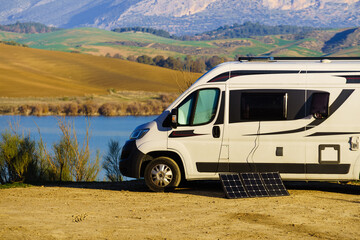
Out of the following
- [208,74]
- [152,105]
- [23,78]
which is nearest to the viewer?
[208,74]

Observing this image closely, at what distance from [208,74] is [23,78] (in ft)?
283

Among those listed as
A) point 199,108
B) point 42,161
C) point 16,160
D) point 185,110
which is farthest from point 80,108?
point 199,108

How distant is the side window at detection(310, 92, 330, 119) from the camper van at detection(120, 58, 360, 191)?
0.06 ft

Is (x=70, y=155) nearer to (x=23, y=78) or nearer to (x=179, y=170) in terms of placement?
(x=179, y=170)

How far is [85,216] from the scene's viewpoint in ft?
31.3

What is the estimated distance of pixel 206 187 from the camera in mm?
13266

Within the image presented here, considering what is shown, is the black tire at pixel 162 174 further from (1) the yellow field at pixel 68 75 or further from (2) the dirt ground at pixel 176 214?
(1) the yellow field at pixel 68 75

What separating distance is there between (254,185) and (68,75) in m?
99.9

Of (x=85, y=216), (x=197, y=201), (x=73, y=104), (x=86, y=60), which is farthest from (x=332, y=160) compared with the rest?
(x=86, y=60)

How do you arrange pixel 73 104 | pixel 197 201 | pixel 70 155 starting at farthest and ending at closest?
pixel 73 104
pixel 70 155
pixel 197 201

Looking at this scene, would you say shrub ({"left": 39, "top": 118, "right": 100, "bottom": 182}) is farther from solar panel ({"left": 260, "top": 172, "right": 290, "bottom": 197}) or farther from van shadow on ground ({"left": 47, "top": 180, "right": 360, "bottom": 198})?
solar panel ({"left": 260, "top": 172, "right": 290, "bottom": 197})

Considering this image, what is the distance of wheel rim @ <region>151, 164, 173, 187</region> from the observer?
39.5 feet

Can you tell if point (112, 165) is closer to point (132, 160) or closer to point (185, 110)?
point (132, 160)

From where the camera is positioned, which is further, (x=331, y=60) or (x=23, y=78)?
(x=23, y=78)
